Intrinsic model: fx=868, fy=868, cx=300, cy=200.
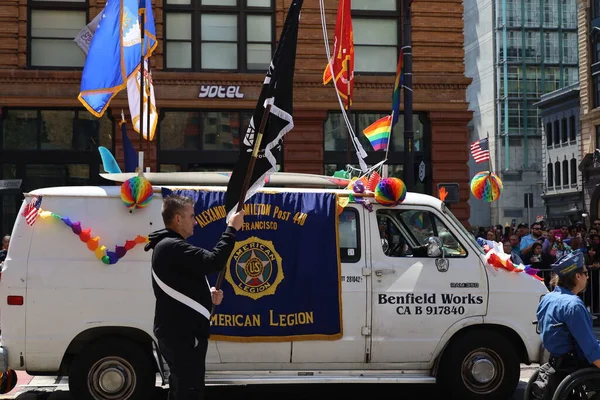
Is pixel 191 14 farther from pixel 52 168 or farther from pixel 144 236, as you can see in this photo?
pixel 144 236

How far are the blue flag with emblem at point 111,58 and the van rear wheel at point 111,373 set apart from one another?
18.6 feet

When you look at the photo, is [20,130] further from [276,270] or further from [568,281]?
[568,281]

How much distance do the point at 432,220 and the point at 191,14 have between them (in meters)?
17.9

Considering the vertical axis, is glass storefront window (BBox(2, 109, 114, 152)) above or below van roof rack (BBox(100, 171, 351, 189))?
above

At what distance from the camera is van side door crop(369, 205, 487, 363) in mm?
8352

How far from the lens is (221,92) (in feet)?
80.8

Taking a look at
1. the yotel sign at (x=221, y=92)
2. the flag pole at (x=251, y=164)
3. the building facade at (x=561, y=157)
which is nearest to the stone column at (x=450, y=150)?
the yotel sign at (x=221, y=92)

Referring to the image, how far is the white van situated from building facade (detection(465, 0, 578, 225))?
6823 cm

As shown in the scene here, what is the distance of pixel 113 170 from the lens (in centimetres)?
946

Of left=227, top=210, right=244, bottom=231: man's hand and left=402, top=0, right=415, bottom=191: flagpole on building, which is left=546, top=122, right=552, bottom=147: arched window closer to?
left=402, top=0, right=415, bottom=191: flagpole on building

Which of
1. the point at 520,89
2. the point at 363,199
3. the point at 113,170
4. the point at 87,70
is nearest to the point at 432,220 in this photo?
the point at 363,199

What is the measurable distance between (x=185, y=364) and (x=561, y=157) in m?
67.9

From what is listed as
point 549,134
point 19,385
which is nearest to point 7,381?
point 19,385

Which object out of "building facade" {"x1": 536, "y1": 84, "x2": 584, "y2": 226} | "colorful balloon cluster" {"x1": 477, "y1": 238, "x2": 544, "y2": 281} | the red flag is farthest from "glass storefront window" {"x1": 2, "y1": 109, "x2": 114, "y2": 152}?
"building facade" {"x1": 536, "y1": 84, "x2": 584, "y2": 226}
